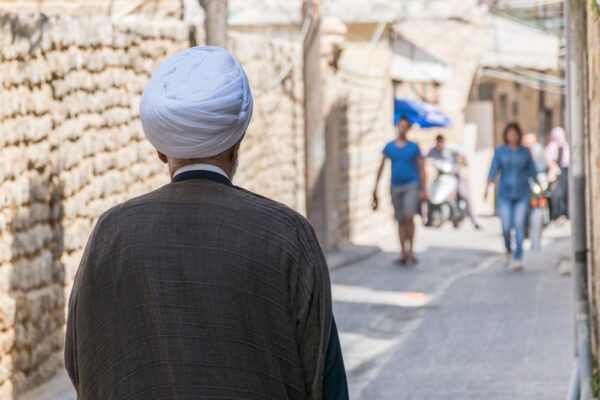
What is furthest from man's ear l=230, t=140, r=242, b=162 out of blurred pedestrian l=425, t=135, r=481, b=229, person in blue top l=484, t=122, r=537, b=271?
blurred pedestrian l=425, t=135, r=481, b=229

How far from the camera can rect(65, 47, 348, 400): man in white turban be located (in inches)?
85.0

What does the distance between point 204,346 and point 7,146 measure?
12.6 feet

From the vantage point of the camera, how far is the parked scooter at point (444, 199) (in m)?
18.8

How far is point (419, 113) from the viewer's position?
20844mm

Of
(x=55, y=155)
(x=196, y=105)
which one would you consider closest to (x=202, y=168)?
(x=196, y=105)

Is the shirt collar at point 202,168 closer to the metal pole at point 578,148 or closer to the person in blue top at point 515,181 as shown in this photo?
the metal pole at point 578,148

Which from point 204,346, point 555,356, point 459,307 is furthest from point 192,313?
point 459,307

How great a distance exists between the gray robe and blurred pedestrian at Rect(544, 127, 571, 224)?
12053mm

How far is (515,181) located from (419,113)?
924 cm

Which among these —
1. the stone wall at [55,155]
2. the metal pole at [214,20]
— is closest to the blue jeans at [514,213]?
the metal pole at [214,20]

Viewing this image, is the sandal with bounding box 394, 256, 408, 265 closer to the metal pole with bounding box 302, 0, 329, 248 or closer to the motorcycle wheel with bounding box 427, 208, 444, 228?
the metal pole with bounding box 302, 0, 329, 248

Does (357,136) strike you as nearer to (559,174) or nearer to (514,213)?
(559,174)

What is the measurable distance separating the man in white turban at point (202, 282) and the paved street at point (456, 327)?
4048 mm

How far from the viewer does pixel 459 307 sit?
Answer: 9344 millimetres
